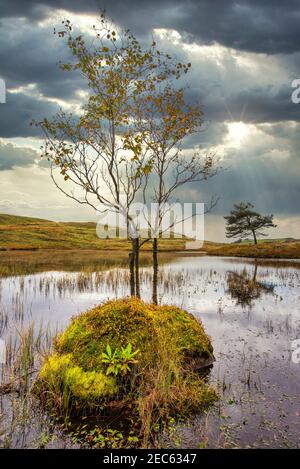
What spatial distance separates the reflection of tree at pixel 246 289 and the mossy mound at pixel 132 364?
12.1 m

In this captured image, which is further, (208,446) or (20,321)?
(20,321)

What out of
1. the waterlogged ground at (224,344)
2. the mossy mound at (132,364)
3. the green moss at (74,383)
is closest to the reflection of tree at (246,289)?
the waterlogged ground at (224,344)

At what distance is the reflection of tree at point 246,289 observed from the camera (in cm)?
2491

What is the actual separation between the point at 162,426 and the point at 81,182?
11.3 m

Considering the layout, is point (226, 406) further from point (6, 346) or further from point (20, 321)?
point (20, 321)

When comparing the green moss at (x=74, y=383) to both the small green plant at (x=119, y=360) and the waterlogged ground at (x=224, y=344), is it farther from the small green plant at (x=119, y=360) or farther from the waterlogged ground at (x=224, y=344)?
the waterlogged ground at (x=224, y=344)

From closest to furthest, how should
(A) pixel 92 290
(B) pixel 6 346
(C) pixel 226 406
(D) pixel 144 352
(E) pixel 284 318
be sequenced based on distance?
(C) pixel 226 406
(D) pixel 144 352
(B) pixel 6 346
(E) pixel 284 318
(A) pixel 92 290

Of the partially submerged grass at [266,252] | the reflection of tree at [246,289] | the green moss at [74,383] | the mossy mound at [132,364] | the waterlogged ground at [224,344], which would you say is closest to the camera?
the waterlogged ground at [224,344]

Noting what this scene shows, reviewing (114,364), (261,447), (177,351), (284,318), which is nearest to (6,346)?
(114,364)

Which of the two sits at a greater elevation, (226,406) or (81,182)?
(81,182)

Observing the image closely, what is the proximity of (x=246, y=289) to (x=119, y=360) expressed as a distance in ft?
68.2

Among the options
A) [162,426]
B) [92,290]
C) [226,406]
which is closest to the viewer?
[162,426]

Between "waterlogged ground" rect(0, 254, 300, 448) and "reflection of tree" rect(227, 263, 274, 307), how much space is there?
0.07 meters
